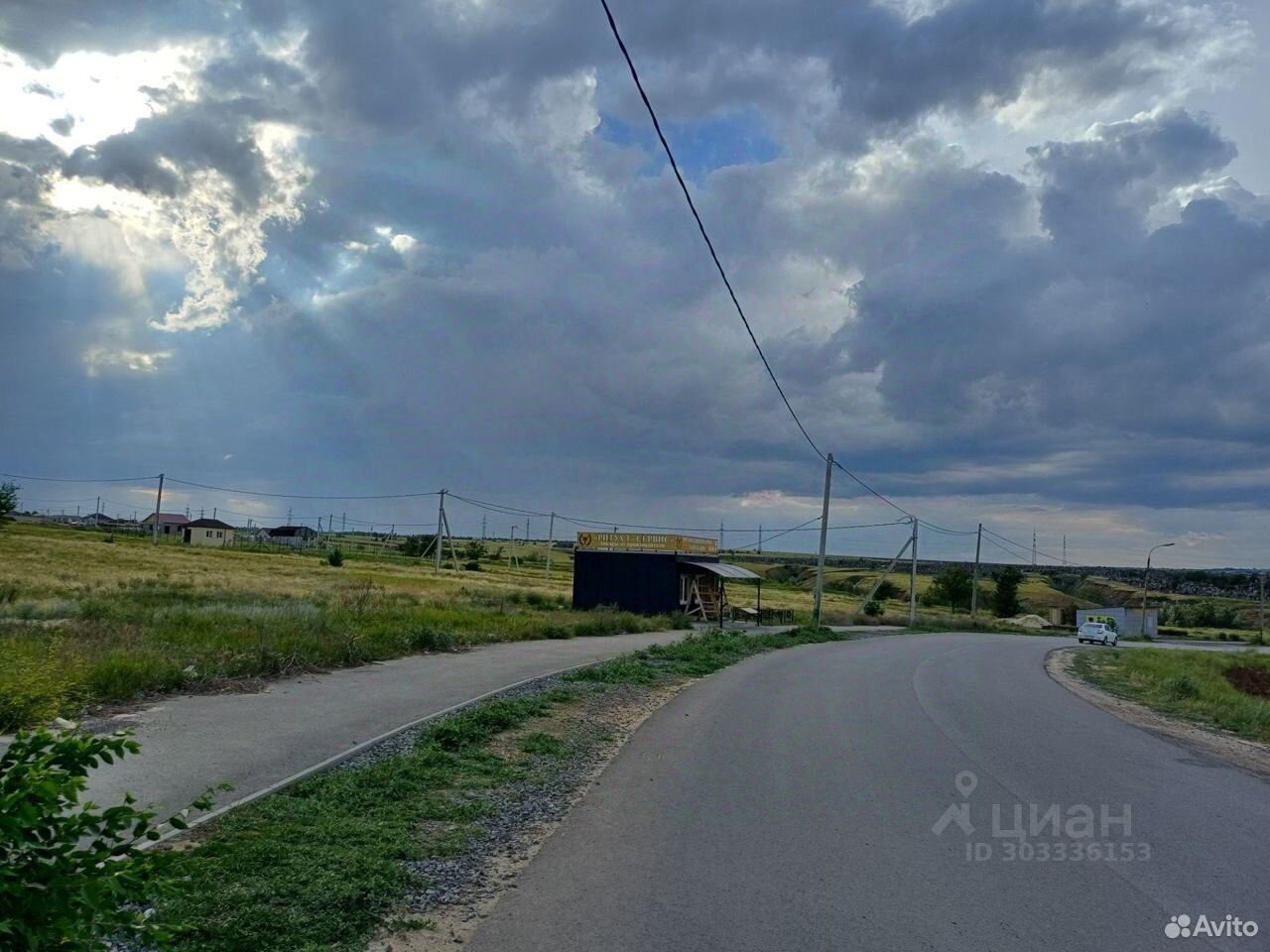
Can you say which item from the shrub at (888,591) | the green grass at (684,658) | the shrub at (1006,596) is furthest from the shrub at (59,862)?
the shrub at (888,591)

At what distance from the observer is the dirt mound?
29845 millimetres

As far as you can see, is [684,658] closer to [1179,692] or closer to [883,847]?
[1179,692]

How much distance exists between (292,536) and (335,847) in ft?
490

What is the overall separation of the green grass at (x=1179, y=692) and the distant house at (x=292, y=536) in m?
124

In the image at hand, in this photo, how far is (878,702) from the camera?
1545 centimetres

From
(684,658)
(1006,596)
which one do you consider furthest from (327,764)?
(1006,596)

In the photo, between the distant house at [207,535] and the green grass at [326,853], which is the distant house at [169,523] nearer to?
the distant house at [207,535]

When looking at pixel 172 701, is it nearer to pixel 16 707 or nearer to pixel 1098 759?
pixel 16 707

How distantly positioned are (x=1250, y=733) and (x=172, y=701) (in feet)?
53.6

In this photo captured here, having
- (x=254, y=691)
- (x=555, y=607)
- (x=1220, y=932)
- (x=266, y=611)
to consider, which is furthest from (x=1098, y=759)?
(x=555, y=607)

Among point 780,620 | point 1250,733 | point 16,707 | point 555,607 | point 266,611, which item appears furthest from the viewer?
point 780,620

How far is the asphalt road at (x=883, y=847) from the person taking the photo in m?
5.17

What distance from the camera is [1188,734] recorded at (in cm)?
1455

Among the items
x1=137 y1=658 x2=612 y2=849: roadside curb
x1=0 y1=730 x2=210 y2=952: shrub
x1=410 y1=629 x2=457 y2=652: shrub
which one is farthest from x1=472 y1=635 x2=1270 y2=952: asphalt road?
x1=410 y1=629 x2=457 y2=652: shrub
